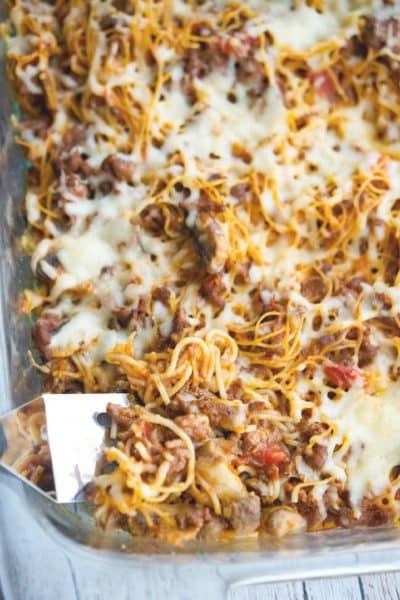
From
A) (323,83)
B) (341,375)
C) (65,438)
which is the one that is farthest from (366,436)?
(323,83)

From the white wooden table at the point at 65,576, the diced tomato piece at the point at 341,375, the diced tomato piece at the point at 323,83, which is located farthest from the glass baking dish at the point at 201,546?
the diced tomato piece at the point at 323,83

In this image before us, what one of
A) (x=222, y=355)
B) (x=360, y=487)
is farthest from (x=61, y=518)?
(x=360, y=487)

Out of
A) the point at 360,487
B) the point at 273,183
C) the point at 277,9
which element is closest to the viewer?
the point at 360,487

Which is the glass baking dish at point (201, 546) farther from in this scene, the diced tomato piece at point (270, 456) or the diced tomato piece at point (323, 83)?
the diced tomato piece at point (323, 83)

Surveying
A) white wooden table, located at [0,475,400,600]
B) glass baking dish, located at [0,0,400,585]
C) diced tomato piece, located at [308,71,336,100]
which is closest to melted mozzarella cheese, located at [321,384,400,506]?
glass baking dish, located at [0,0,400,585]

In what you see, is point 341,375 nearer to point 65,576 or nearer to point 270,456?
point 270,456

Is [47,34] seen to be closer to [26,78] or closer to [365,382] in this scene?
[26,78]
